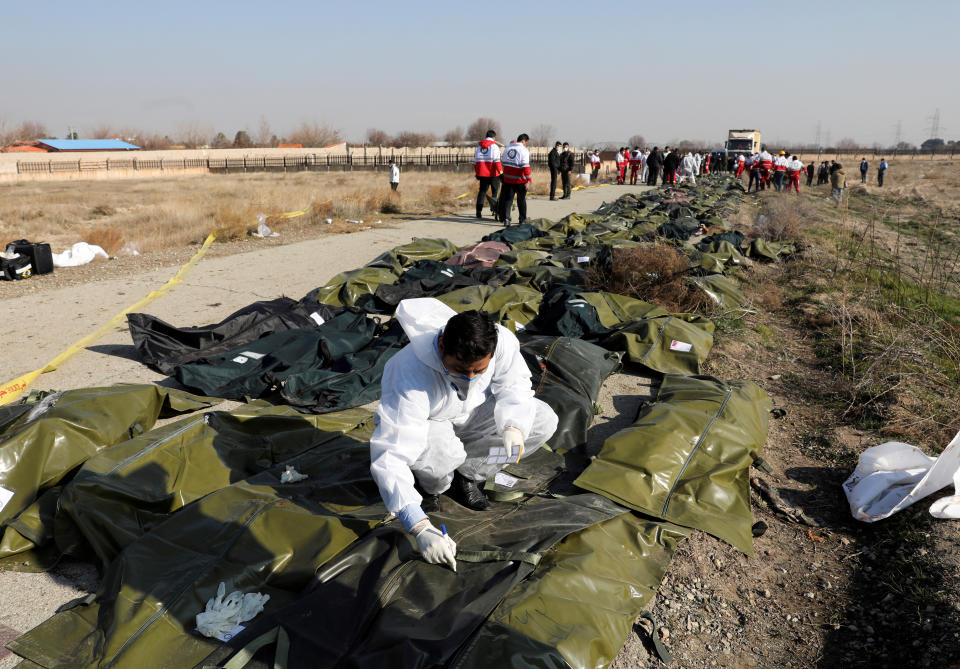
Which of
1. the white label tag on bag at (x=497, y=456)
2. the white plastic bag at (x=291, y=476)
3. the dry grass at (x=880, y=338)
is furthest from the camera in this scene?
the dry grass at (x=880, y=338)

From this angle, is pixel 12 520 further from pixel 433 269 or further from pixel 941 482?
pixel 433 269

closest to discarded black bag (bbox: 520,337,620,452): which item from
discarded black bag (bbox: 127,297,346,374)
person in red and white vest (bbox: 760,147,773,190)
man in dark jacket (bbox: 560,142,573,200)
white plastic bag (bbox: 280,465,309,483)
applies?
white plastic bag (bbox: 280,465,309,483)

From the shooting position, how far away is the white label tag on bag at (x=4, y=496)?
302cm

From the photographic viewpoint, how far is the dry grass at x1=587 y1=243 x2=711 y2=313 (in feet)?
21.5

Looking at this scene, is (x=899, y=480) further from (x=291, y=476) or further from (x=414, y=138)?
(x=414, y=138)

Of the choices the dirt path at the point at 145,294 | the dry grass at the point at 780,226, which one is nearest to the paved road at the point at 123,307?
the dirt path at the point at 145,294

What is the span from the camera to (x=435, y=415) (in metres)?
2.80

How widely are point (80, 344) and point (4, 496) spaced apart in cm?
298

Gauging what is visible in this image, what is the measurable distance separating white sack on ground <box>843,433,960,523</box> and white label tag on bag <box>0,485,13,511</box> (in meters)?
4.18

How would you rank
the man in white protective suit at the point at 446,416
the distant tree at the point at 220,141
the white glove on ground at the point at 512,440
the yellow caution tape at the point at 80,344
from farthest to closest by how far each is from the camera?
the distant tree at the point at 220,141, the yellow caution tape at the point at 80,344, the white glove on ground at the point at 512,440, the man in white protective suit at the point at 446,416

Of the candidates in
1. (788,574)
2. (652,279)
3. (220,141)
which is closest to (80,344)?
(652,279)

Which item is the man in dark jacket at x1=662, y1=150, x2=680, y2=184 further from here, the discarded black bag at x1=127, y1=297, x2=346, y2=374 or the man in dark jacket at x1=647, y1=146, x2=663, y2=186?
the discarded black bag at x1=127, y1=297, x2=346, y2=374

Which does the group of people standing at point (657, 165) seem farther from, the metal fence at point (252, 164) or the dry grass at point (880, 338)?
the dry grass at point (880, 338)

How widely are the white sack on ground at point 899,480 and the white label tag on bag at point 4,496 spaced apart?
4.18m
